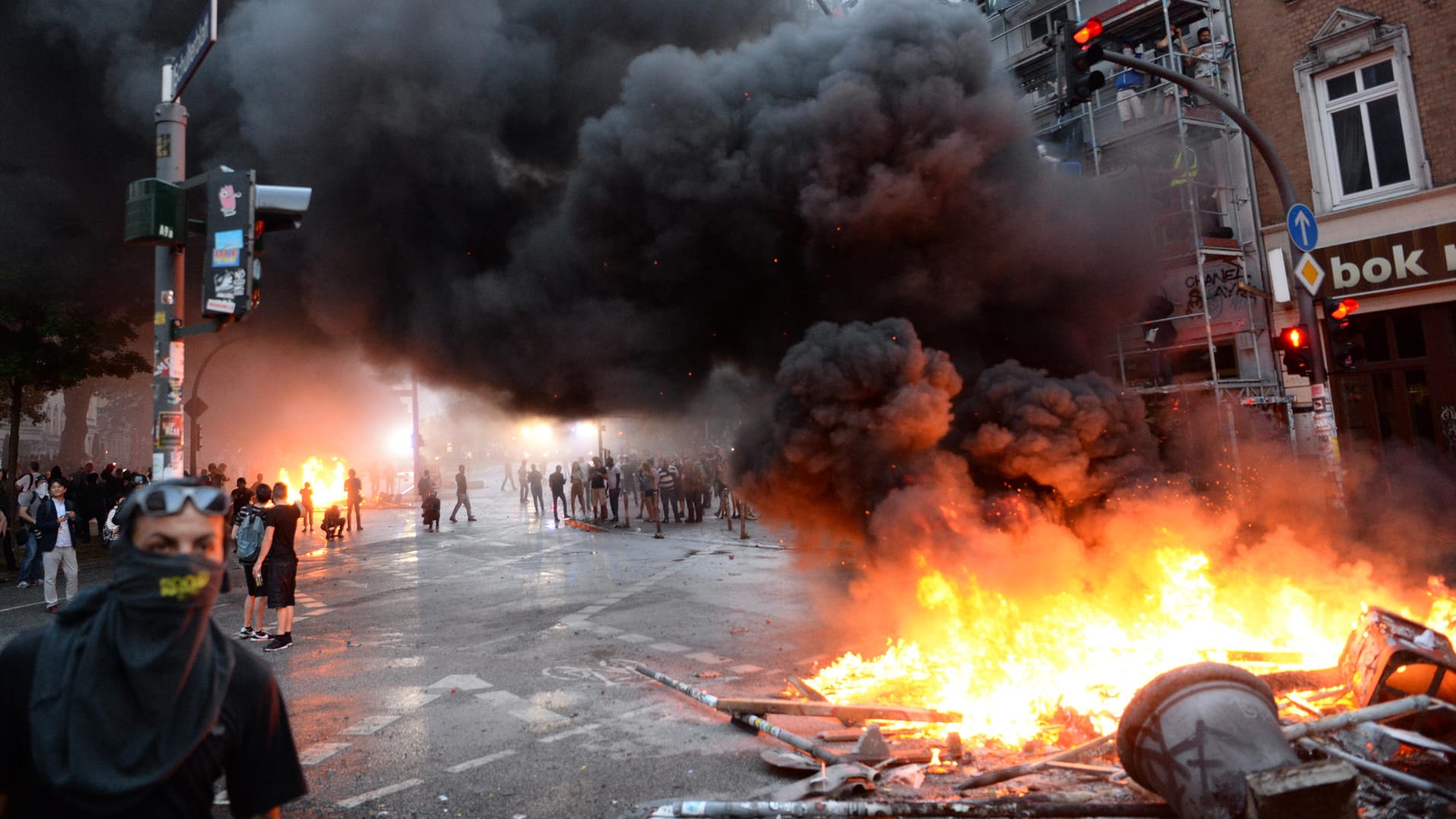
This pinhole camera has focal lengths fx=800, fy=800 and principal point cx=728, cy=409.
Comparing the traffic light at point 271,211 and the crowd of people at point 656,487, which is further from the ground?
the traffic light at point 271,211

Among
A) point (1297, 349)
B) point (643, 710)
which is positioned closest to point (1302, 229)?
point (1297, 349)

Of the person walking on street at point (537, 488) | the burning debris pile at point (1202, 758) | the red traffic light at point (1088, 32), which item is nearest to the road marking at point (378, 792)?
the burning debris pile at point (1202, 758)

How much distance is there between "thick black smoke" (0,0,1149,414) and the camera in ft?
29.3

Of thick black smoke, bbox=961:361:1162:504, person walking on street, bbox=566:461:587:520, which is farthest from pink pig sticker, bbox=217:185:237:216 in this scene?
person walking on street, bbox=566:461:587:520

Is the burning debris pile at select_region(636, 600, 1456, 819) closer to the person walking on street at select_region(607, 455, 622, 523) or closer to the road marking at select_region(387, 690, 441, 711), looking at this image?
the road marking at select_region(387, 690, 441, 711)

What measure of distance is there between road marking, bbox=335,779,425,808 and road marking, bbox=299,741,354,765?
682 millimetres

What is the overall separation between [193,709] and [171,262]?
225 inches

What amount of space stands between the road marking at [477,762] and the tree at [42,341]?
46.7ft

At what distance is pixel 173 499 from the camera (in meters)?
1.81

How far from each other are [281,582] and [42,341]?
12.7 m

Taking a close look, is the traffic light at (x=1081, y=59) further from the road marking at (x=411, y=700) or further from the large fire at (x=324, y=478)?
the large fire at (x=324, y=478)

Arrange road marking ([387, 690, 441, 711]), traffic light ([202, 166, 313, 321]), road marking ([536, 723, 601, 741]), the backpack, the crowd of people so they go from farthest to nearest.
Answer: the crowd of people → the backpack → road marking ([387, 690, 441, 711]) → traffic light ([202, 166, 313, 321]) → road marking ([536, 723, 601, 741])

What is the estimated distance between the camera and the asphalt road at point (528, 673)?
4.43 m

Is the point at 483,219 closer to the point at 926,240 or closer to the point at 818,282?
the point at 818,282
